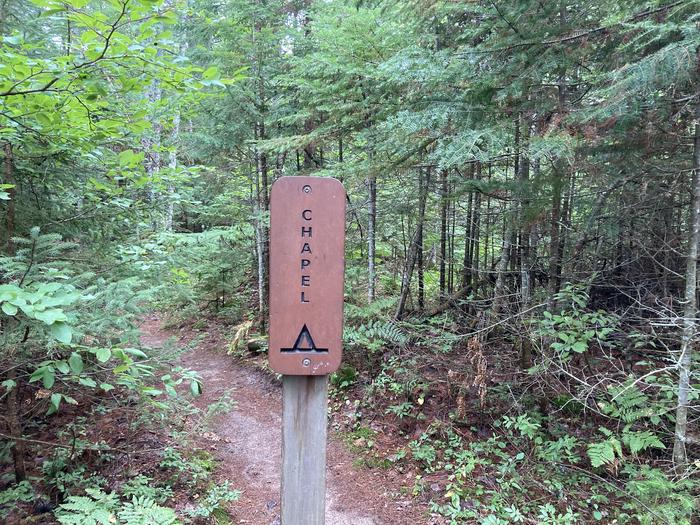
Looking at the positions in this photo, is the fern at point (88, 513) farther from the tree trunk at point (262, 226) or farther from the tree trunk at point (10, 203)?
the tree trunk at point (262, 226)

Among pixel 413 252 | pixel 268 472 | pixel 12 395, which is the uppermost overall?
pixel 413 252

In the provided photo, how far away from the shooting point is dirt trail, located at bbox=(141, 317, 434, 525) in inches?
180

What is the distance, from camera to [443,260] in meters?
8.23

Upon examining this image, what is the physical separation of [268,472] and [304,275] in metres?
4.50

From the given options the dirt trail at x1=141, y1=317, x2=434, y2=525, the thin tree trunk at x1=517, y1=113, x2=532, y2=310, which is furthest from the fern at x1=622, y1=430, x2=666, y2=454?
the dirt trail at x1=141, y1=317, x2=434, y2=525

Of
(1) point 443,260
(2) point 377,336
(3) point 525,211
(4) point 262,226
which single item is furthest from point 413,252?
(4) point 262,226

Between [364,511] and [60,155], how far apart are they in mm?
5093

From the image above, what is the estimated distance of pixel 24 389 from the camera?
4828mm

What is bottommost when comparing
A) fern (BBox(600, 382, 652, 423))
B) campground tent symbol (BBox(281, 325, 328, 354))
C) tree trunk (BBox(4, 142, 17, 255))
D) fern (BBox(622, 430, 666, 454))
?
fern (BBox(622, 430, 666, 454))

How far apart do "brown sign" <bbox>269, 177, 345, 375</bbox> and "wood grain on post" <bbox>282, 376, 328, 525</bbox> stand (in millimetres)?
145

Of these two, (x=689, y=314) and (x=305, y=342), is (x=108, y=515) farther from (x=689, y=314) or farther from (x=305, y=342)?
(x=689, y=314)

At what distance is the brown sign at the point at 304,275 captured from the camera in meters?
2.03

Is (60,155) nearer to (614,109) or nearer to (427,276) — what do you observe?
(614,109)

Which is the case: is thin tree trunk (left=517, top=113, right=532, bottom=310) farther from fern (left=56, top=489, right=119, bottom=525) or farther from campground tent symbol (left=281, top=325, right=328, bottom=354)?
fern (left=56, top=489, right=119, bottom=525)
